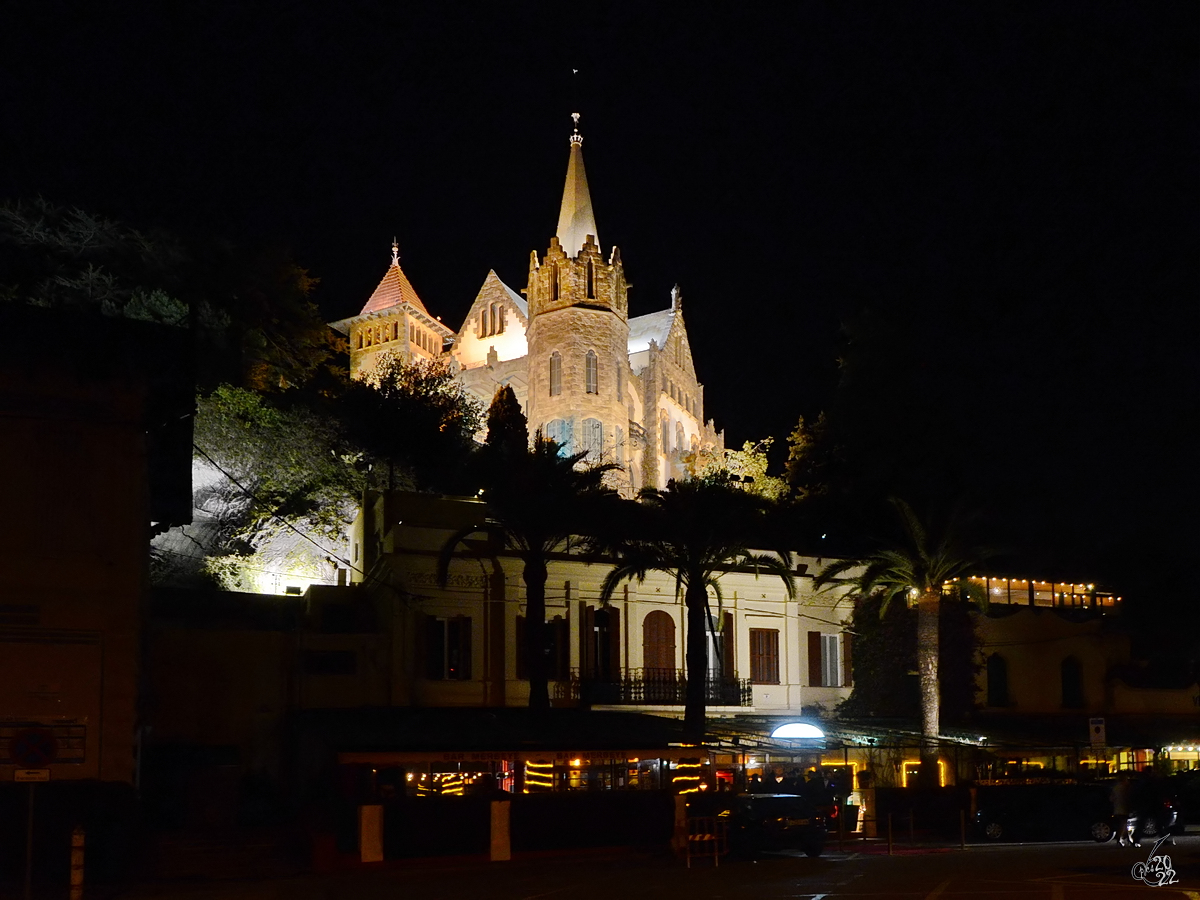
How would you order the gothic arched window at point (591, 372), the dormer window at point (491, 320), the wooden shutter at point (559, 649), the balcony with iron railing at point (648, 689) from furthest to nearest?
the dormer window at point (491, 320)
the gothic arched window at point (591, 372)
the wooden shutter at point (559, 649)
the balcony with iron railing at point (648, 689)

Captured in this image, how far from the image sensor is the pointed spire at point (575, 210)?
80438 mm

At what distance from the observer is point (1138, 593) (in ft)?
169

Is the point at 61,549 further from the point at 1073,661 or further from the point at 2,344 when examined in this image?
the point at 1073,661

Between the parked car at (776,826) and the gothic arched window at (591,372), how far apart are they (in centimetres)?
5011

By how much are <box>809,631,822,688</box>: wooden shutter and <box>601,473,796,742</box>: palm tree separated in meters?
6.38

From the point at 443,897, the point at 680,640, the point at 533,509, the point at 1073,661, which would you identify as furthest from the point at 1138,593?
the point at 443,897

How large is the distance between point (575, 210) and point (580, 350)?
10747 mm

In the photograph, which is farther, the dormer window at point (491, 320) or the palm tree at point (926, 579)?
the dormer window at point (491, 320)

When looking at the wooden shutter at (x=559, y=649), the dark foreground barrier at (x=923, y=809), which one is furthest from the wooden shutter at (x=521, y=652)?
the dark foreground barrier at (x=923, y=809)

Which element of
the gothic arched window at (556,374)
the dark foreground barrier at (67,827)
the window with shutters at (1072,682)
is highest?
the gothic arched window at (556,374)

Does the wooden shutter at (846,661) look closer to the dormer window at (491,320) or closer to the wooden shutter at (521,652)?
the wooden shutter at (521,652)

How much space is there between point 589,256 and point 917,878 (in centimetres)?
5925

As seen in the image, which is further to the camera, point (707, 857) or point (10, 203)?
point (10, 203)

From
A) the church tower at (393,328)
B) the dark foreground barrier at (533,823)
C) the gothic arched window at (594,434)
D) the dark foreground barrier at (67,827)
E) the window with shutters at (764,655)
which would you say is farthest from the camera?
the church tower at (393,328)
